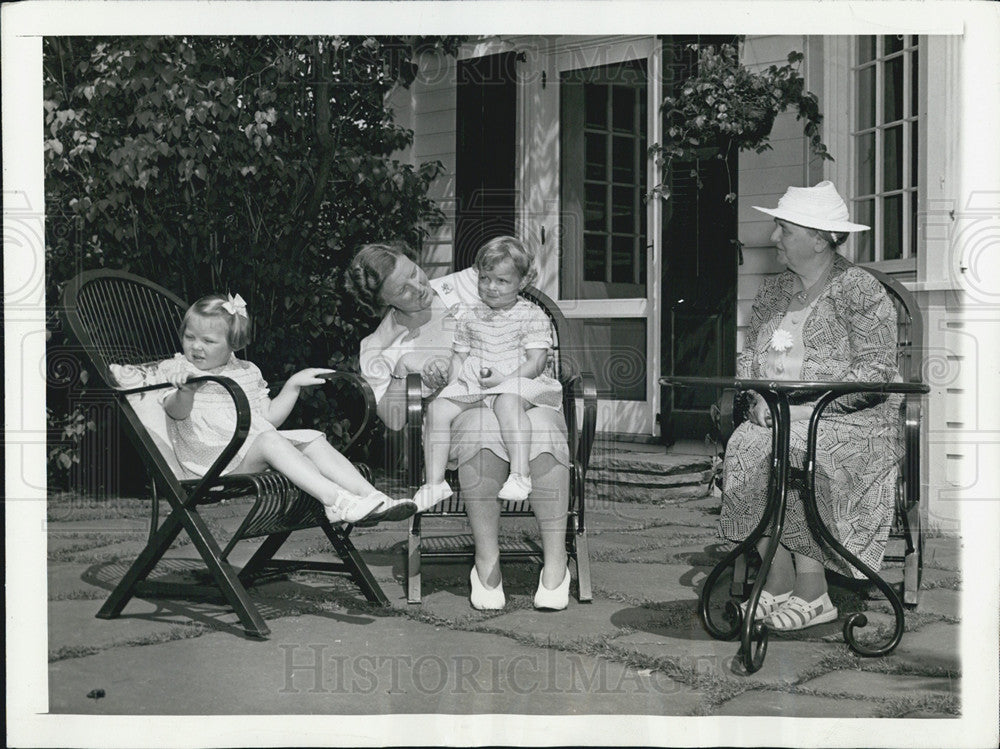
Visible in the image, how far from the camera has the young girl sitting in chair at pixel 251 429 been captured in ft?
9.93

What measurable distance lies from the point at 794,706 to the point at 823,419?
94 cm

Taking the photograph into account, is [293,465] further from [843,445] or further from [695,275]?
[695,275]

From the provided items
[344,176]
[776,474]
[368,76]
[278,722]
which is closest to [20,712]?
[278,722]

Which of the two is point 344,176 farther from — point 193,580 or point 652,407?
point 193,580

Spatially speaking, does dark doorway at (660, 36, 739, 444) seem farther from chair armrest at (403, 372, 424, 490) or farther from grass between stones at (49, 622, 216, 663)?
grass between stones at (49, 622, 216, 663)

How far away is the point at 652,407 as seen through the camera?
6141mm

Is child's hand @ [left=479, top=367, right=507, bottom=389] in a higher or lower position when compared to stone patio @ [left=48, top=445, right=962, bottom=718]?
higher

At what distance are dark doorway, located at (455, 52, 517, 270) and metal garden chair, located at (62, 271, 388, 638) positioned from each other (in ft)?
10.1

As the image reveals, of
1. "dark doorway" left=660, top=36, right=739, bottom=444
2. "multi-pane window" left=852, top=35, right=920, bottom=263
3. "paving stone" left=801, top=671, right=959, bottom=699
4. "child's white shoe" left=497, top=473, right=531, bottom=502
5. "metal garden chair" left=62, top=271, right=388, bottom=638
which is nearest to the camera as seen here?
"paving stone" left=801, top=671, right=959, bottom=699

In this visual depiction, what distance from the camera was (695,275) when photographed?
5.93m

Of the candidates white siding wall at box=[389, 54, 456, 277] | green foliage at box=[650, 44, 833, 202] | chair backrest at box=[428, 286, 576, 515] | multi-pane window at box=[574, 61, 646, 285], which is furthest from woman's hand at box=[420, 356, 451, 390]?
white siding wall at box=[389, 54, 456, 277]

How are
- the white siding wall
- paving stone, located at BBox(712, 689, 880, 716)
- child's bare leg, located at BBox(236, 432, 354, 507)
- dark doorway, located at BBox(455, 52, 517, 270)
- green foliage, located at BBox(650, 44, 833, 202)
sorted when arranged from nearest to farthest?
paving stone, located at BBox(712, 689, 880, 716) < child's bare leg, located at BBox(236, 432, 354, 507) < green foliage, located at BBox(650, 44, 833, 202) < dark doorway, located at BBox(455, 52, 517, 270) < the white siding wall

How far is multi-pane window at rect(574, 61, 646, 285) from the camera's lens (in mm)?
6180

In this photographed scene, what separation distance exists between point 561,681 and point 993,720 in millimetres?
960
